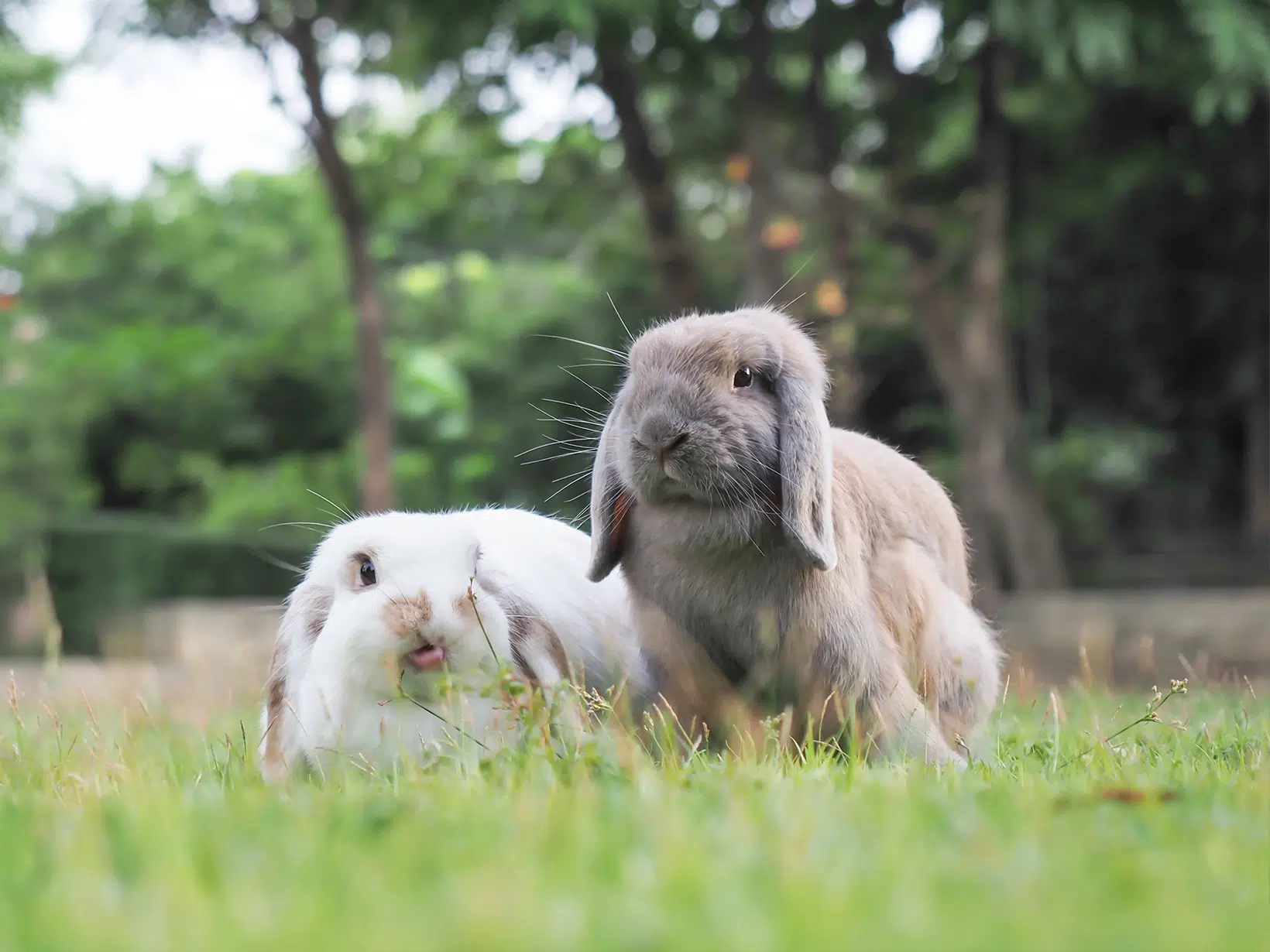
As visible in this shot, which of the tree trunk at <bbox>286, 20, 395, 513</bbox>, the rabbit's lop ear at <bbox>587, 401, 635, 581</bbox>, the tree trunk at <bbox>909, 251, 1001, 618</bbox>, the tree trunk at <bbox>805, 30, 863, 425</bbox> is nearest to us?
the rabbit's lop ear at <bbox>587, 401, 635, 581</bbox>

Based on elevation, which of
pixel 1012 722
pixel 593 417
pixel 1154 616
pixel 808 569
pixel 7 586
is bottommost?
pixel 7 586

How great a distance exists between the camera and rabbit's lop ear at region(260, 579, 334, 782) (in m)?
3.40

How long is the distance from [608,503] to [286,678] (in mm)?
1020

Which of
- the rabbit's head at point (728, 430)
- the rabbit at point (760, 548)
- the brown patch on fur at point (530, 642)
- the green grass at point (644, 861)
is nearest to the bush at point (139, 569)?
the brown patch on fur at point (530, 642)

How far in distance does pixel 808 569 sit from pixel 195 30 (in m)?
7.39

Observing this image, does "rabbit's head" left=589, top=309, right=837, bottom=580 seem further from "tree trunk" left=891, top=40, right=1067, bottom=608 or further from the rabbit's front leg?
"tree trunk" left=891, top=40, right=1067, bottom=608

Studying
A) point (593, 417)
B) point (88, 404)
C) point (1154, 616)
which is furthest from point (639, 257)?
point (88, 404)

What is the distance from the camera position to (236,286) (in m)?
17.6

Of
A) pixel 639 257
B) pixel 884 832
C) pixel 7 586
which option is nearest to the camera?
pixel 884 832

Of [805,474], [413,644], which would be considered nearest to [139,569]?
[413,644]

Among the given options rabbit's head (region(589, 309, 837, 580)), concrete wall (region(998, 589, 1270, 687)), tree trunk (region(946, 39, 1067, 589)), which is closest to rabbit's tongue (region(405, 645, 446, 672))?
rabbit's head (region(589, 309, 837, 580))

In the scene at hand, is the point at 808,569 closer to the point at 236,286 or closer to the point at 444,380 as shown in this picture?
the point at 444,380

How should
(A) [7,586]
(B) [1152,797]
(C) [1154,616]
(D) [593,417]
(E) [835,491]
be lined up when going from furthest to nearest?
(A) [7,586], (C) [1154,616], (D) [593,417], (E) [835,491], (B) [1152,797]

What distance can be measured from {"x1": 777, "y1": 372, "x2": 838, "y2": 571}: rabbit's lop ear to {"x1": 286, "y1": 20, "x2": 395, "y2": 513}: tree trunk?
6.12m
